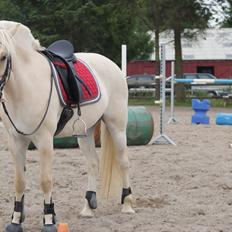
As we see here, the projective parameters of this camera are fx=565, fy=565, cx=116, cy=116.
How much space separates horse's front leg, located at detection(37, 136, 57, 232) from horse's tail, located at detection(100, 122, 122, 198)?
3.85 feet

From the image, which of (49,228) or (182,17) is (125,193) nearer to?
(49,228)

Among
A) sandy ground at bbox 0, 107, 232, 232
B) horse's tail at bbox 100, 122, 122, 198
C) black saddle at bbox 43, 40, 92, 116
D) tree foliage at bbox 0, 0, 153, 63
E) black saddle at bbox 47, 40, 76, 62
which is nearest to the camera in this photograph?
black saddle at bbox 43, 40, 92, 116

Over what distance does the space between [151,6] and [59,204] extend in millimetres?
21461

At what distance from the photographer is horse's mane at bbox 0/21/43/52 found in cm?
418

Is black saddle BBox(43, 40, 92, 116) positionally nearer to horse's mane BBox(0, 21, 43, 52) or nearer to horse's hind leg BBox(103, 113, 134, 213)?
horse's mane BBox(0, 21, 43, 52)

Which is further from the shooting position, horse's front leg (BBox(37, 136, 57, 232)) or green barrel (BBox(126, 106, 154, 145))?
green barrel (BBox(126, 106, 154, 145))

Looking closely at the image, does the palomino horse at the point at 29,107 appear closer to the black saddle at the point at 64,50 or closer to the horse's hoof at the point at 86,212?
the horse's hoof at the point at 86,212

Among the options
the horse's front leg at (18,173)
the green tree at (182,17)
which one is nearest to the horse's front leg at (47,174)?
the horse's front leg at (18,173)

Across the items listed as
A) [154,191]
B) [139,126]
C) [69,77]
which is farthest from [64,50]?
[139,126]

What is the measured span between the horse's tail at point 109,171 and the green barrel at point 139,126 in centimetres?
395

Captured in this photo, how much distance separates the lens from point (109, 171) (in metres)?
5.72

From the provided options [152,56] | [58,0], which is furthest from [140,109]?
[152,56]

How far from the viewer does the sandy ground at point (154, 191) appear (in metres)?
4.96

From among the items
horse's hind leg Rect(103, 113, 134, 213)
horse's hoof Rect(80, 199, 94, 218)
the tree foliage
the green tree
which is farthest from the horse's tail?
the tree foliage
